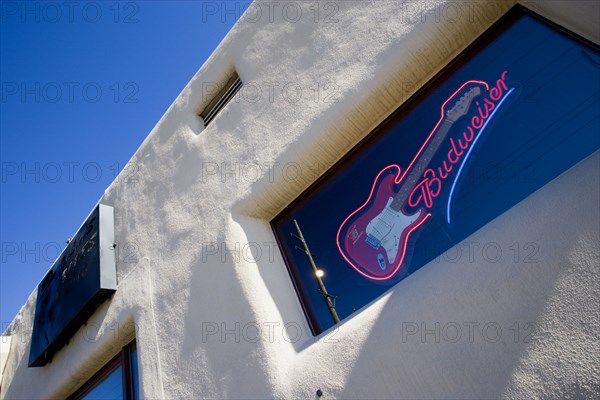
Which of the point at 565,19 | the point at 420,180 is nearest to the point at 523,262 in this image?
the point at 420,180

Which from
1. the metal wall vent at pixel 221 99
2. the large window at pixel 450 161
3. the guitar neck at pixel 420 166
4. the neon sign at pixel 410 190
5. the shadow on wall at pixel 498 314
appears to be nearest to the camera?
the shadow on wall at pixel 498 314

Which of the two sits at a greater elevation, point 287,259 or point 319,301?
point 287,259

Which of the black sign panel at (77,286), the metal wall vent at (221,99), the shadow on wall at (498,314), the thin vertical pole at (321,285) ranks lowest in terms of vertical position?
the shadow on wall at (498,314)

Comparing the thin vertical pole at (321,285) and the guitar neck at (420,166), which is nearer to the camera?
the guitar neck at (420,166)

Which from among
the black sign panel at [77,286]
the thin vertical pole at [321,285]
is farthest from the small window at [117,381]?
the thin vertical pole at [321,285]

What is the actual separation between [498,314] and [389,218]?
0.91m

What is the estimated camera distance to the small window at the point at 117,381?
3660mm

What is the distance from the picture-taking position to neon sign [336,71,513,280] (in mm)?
2334

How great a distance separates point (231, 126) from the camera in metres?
3.55

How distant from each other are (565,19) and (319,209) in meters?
1.83

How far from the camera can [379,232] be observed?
8.42 feet

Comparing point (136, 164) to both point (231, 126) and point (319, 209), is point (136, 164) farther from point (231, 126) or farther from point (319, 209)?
point (319, 209)

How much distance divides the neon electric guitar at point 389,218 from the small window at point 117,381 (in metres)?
2.44

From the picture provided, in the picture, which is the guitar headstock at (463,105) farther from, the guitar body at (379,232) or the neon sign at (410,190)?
the guitar body at (379,232)
